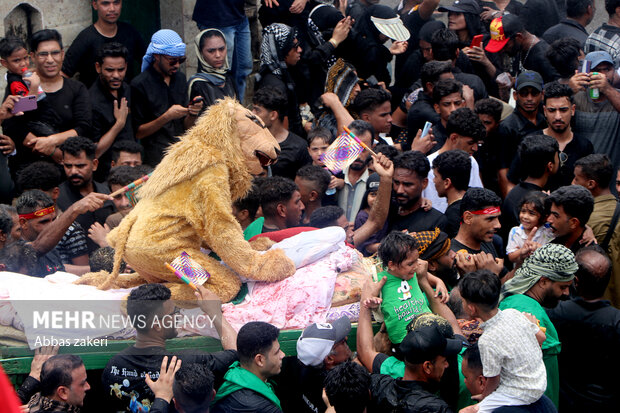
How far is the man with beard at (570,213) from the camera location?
524cm

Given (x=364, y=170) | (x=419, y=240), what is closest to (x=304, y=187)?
(x=364, y=170)

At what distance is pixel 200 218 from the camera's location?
461 centimetres

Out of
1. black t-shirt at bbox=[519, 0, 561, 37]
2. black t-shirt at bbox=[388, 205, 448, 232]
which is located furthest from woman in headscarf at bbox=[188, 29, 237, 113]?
black t-shirt at bbox=[519, 0, 561, 37]

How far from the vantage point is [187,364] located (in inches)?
157

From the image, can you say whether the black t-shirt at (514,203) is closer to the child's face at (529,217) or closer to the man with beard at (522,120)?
the child's face at (529,217)

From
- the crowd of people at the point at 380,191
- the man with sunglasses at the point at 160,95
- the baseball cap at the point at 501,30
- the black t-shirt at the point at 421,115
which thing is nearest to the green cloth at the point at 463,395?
the crowd of people at the point at 380,191

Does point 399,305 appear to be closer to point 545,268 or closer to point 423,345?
point 423,345

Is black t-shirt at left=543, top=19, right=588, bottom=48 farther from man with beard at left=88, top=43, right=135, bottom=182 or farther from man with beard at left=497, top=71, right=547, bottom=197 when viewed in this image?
man with beard at left=88, top=43, right=135, bottom=182

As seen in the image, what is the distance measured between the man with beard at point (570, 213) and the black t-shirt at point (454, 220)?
2.22ft

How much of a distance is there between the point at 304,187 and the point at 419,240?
1333 millimetres

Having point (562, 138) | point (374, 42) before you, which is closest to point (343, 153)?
point (562, 138)

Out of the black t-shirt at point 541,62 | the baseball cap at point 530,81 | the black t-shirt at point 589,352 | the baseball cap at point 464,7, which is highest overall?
the baseball cap at point 464,7

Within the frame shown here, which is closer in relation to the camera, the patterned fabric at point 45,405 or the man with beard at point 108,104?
the patterned fabric at point 45,405

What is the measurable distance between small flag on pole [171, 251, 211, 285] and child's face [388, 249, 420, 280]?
1.15 metres
